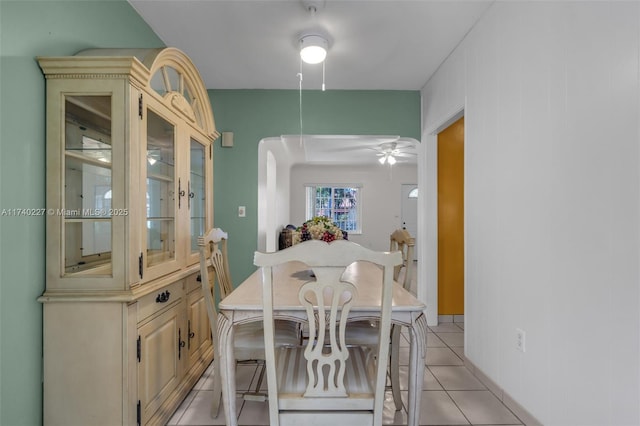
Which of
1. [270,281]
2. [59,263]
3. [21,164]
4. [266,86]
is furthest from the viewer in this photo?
[266,86]

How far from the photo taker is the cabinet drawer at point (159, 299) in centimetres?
159

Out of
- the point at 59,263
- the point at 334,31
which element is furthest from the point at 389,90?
the point at 59,263

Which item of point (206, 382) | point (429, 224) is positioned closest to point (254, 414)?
point (206, 382)

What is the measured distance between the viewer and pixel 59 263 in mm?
1420

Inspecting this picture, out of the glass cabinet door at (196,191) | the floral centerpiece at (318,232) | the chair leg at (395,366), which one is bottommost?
the chair leg at (395,366)

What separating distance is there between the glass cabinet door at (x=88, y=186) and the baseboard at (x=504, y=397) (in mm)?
2262

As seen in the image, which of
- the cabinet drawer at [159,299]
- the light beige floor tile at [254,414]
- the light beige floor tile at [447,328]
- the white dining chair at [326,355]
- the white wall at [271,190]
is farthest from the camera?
the white wall at [271,190]

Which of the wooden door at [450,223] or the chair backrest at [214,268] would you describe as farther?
the wooden door at [450,223]

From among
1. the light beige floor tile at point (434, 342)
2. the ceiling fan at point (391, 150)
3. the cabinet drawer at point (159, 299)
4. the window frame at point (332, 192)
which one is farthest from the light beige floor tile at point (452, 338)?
the window frame at point (332, 192)

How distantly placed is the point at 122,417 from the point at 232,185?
2.45 meters

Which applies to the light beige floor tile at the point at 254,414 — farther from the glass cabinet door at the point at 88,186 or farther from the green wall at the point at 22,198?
the glass cabinet door at the point at 88,186

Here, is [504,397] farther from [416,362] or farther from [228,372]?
[228,372]

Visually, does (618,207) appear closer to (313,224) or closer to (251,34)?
(313,224)

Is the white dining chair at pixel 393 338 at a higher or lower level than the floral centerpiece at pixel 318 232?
lower
